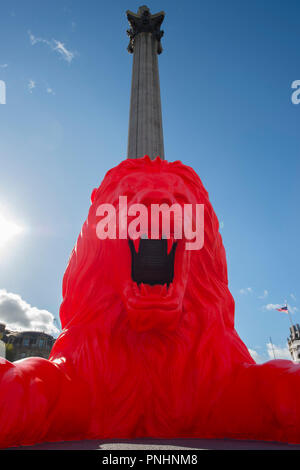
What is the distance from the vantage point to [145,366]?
172 cm

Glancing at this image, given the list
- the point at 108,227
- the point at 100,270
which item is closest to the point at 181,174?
the point at 108,227

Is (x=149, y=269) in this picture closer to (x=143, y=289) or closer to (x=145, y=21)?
(x=143, y=289)

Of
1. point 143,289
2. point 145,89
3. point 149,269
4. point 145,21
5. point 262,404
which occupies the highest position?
point 145,21

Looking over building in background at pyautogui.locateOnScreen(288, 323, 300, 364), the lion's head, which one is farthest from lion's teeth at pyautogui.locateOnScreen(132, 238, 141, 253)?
building in background at pyautogui.locateOnScreen(288, 323, 300, 364)

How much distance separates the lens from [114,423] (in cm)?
156

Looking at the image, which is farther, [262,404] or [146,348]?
[146,348]

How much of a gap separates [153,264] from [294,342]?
62.1 feet

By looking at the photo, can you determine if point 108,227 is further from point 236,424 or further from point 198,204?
point 236,424

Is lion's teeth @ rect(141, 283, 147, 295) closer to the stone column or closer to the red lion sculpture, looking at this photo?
the red lion sculpture

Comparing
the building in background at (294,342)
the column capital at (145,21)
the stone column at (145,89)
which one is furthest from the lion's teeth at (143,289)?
the column capital at (145,21)

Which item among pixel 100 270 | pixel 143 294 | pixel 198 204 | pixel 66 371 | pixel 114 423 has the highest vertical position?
pixel 198 204

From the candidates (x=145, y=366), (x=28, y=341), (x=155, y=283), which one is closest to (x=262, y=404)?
(x=145, y=366)
